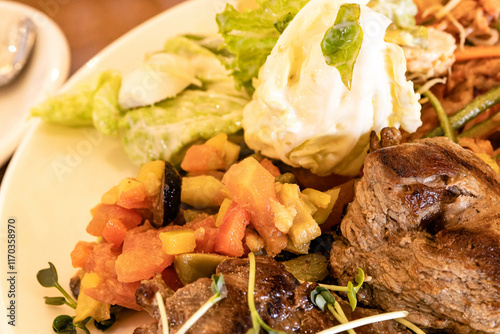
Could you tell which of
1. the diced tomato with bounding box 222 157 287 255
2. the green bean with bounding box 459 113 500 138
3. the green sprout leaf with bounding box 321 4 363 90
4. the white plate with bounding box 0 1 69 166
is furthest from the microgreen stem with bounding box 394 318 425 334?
the white plate with bounding box 0 1 69 166

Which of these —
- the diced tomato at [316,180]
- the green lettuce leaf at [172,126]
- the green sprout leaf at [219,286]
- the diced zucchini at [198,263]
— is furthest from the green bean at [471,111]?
the green sprout leaf at [219,286]

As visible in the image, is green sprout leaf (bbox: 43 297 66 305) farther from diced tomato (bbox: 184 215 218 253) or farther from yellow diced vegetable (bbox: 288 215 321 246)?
yellow diced vegetable (bbox: 288 215 321 246)

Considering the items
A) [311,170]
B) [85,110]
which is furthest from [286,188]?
[85,110]

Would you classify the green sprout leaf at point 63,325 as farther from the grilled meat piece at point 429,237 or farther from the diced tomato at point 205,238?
the grilled meat piece at point 429,237

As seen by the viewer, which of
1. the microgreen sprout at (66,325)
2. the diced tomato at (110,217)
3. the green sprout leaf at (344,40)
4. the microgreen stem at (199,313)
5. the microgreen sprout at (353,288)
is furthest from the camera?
the diced tomato at (110,217)

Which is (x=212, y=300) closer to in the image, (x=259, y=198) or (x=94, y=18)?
(x=259, y=198)

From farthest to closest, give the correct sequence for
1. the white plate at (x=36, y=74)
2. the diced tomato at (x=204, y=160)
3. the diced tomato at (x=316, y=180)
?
1. the white plate at (x=36, y=74)
2. the diced tomato at (x=204, y=160)
3. the diced tomato at (x=316, y=180)
